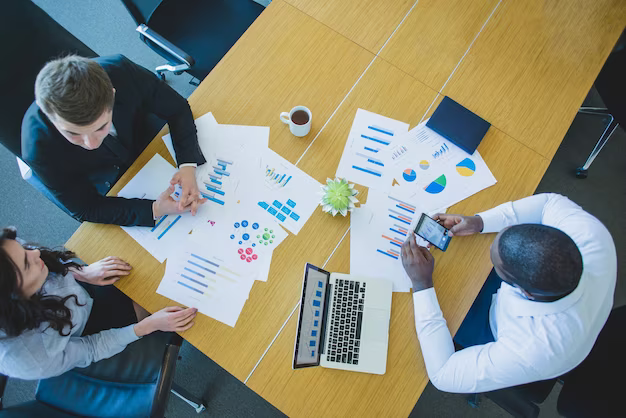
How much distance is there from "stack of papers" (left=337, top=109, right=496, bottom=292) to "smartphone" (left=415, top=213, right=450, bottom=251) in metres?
0.06

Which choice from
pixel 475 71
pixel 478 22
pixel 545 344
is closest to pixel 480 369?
pixel 545 344

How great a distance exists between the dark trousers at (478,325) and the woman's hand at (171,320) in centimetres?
104

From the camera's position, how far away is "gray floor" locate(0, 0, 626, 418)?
2033mm

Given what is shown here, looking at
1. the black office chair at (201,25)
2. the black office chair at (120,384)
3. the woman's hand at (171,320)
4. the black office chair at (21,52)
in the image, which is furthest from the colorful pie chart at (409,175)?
the black office chair at (21,52)

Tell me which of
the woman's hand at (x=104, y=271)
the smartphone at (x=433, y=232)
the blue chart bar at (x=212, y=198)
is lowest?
the woman's hand at (x=104, y=271)

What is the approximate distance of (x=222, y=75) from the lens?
1.63 metres

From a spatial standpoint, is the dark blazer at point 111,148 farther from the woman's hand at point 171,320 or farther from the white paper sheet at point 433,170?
the white paper sheet at point 433,170

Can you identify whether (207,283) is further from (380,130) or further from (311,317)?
(380,130)

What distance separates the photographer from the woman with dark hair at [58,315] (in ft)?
3.79

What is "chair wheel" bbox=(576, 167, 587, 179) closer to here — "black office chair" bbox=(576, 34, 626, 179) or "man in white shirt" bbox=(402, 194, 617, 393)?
"black office chair" bbox=(576, 34, 626, 179)

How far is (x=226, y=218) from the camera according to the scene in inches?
57.4

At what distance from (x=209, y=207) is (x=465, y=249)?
97cm

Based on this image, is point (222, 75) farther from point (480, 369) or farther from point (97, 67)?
point (480, 369)

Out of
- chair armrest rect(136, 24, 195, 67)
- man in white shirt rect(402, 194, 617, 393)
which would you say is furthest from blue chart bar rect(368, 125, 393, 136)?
chair armrest rect(136, 24, 195, 67)
